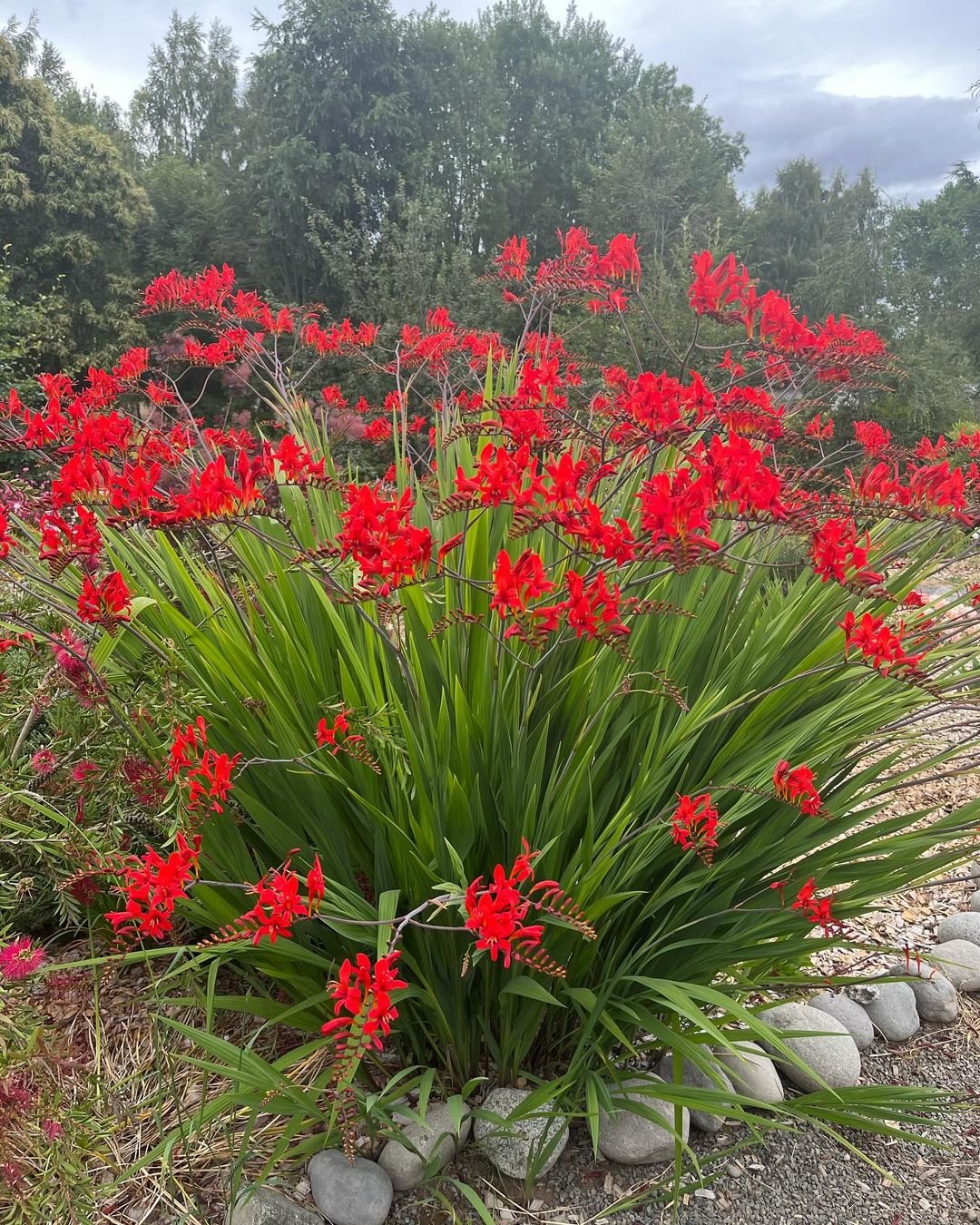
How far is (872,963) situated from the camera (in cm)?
237

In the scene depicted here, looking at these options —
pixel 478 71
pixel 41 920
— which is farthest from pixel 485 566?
pixel 478 71

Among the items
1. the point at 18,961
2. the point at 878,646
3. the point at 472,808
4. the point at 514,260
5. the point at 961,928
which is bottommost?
the point at 961,928

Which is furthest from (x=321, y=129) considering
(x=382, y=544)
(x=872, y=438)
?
(x=382, y=544)

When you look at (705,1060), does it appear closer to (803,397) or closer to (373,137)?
(803,397)

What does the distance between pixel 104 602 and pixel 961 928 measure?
2.52m

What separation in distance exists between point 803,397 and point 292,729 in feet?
6.61

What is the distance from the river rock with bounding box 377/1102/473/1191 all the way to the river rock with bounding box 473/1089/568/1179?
0.05 m

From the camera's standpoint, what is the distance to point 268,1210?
1.32 metres

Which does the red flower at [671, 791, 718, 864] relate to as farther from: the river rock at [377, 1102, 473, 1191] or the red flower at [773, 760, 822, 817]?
the river rock at [377, 1102, 473, 1191]

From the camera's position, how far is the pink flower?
1.26 metres

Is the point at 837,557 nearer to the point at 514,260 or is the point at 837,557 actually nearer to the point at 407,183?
the point at 514,260

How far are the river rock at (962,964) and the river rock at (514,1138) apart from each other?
4.30ft

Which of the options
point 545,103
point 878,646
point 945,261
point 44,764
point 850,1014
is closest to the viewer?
point 878,646

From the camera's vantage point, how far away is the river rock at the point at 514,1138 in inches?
55.7
